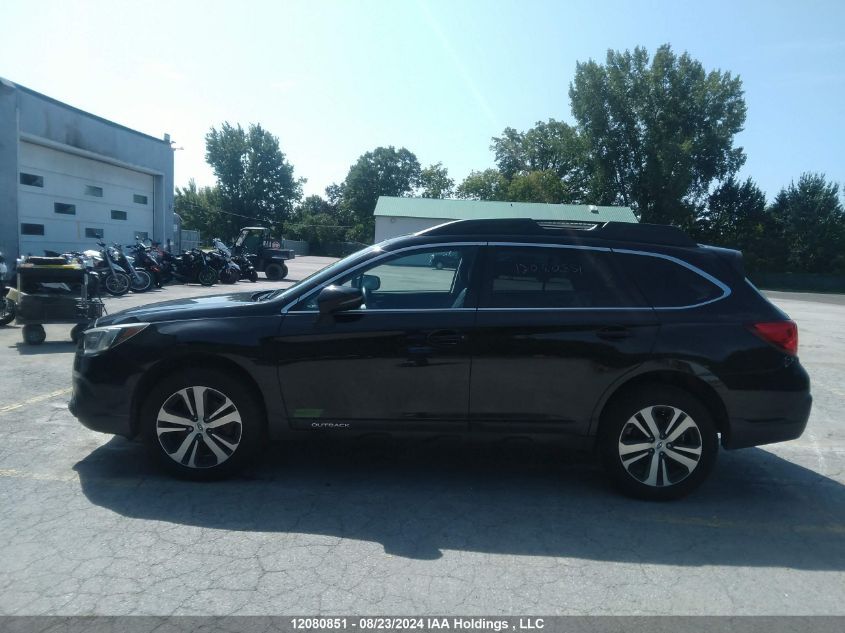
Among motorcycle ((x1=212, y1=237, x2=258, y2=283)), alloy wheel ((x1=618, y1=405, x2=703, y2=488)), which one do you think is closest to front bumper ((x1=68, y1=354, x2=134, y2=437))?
alloy wheel ((x1=618, y1=405, x2=703, y2=488))

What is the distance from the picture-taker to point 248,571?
134 inches

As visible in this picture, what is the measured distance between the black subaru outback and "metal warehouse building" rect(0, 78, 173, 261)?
46.6ft

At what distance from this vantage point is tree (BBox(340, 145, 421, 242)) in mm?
91875

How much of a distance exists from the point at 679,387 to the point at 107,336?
12.9 ft

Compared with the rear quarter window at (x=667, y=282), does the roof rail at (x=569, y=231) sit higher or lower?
higher

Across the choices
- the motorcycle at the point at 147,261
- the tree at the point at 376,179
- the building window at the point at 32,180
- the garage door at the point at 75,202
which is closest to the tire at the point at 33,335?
the garage door at the point at 75,202

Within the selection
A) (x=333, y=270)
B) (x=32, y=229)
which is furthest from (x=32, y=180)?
(x=333, y=270)

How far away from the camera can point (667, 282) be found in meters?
4.61

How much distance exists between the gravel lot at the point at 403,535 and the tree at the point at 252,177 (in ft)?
229

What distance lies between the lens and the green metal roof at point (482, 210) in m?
47.3

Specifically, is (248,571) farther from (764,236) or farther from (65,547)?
(764,236)

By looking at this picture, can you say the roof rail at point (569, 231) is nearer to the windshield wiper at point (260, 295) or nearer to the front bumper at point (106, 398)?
the windshield wiper at point (260, 295)

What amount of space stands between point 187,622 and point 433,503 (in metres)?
1.78

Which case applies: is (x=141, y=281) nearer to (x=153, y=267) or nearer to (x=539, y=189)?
(x=153, y=267)
